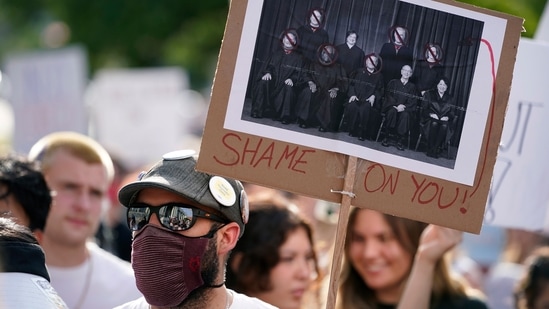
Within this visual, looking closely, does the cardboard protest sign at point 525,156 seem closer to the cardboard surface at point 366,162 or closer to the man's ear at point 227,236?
the cardboard surface at point 366,162

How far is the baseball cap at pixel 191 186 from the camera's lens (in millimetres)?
3434

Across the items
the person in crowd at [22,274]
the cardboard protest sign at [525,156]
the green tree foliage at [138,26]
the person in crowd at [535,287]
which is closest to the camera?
the person in crowd at [22,274]

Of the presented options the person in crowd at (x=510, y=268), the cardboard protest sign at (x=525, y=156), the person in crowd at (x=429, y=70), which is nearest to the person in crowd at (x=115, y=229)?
the person in crowd at (x=510, y=268)

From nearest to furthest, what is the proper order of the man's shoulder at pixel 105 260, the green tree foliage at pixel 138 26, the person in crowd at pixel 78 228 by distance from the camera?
the person in crowd at pixel 78 228, the man's shoulder at pixel 105 260, the green tree foliage at pixel 138 26

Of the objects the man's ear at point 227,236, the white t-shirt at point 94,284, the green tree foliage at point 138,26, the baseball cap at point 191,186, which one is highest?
the green tree foliage at point 138,26

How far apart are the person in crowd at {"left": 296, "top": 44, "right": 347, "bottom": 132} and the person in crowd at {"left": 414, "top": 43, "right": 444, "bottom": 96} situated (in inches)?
9.8

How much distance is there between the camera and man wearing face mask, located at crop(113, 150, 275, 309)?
3.44m

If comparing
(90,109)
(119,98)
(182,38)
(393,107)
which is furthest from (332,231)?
(182,38)

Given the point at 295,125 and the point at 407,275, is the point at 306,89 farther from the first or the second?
the point at 407,275

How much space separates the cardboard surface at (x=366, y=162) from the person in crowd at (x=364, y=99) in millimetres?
91

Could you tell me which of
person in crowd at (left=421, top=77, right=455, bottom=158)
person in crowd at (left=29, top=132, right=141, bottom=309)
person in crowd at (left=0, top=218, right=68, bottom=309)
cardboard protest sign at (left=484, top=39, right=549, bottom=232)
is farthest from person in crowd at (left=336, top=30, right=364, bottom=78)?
person in crowd at (left=29, top=132, right=141, bottom=309)

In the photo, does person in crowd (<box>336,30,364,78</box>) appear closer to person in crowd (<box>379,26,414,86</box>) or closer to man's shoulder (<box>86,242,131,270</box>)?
person in crowd (<box>379,26,414,86</box>)

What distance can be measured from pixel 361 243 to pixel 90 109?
10.6m

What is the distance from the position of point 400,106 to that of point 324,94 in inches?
10.0
